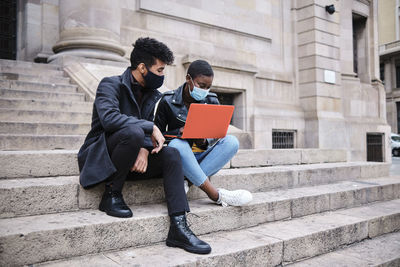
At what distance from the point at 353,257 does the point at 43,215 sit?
273 cm

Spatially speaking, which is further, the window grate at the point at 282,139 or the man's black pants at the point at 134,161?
the window grate at the point at 282,139

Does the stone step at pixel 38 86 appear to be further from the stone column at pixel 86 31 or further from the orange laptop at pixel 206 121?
the orange laptop at pixel 206 121

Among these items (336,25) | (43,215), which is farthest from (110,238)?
(336,25)

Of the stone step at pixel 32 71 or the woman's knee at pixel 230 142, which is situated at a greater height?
Result: the stone step at pixel 32 71

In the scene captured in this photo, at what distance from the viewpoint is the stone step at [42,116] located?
4570mm

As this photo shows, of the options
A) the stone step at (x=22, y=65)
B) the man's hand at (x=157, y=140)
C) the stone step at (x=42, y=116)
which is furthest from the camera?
the stone step at (x=22, y=65)

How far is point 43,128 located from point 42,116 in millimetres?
388

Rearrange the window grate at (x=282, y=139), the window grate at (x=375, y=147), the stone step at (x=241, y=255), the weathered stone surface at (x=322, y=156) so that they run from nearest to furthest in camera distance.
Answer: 1. the stone step at (x=241, y=255)
2. the weathered stone surface at (x=322, y=156)
3. the window grate at (x=282, y=139)
4. the window grate at (x=375, y=147)

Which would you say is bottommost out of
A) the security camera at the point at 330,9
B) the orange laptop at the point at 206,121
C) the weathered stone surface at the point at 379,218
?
the weathered stone surface at the point at 379,218

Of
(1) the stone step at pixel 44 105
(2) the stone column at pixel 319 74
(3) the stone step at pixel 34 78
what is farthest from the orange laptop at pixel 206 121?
(2) the stone column at pixel 319 74

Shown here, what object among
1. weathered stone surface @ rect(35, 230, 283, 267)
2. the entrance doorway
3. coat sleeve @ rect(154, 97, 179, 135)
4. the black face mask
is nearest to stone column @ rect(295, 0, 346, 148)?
the entrance doorway

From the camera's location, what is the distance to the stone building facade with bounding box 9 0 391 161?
705cm

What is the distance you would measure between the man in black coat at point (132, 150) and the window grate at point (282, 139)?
8146 millimetres

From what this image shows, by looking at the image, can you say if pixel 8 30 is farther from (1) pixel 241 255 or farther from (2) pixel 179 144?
(1) pixel 241 255
